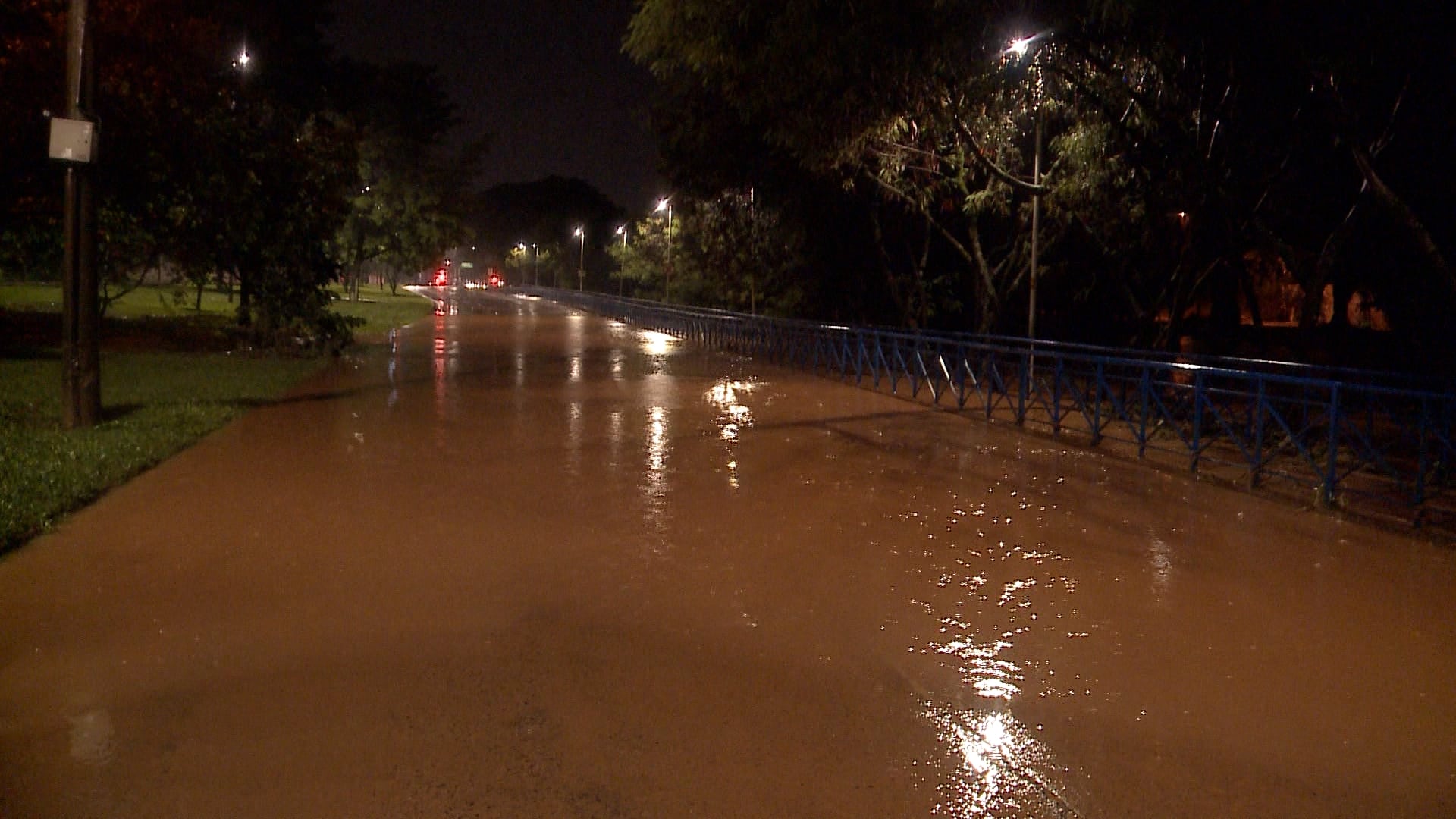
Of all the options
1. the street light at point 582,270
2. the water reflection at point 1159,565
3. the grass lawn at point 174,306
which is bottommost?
the water reflection at point 1159,565

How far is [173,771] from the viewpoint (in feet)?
15.3

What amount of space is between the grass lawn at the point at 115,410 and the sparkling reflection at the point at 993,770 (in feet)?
21.1

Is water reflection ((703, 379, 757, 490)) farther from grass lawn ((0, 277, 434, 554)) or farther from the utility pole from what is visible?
the utility pole

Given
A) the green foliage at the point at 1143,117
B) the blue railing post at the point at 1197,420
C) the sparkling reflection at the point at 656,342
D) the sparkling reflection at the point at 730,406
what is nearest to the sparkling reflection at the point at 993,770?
the blue railing post at the point at 1197,420

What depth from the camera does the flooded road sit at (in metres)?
4.66

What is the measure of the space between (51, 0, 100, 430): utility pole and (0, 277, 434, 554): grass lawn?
1.42 ft

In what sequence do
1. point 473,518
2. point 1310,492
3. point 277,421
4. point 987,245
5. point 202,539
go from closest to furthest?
point 202,539
point 473,518
point 1310,492
point 277,421
point 987,245

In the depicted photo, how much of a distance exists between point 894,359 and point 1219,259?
18.4ft

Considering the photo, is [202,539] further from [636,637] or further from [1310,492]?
[1310,492]

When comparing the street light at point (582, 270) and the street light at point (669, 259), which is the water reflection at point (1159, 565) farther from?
the street light at point (582, 270)

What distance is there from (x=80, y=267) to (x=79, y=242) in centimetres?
27

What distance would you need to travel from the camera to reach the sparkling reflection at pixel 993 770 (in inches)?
177

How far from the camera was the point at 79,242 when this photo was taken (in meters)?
13.5

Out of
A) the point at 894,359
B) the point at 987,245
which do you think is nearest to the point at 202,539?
the point at 894,359
